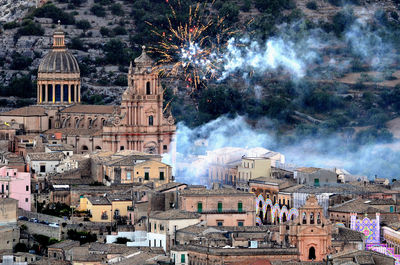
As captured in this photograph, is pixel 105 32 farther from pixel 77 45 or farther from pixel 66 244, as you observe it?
pixel 66 244

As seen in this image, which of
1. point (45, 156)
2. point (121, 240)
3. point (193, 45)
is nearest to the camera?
point (121, 240)

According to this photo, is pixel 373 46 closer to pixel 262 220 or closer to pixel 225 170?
pixel 225 170

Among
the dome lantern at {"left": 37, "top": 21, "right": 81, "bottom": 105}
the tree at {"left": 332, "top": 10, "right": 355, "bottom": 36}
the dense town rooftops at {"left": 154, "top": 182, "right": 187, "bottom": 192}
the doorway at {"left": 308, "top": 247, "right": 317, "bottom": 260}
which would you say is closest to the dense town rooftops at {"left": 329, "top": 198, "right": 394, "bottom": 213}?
the dense town rooftops at {"left": 154, "top": 182, "right": 187, "bottom": 192}

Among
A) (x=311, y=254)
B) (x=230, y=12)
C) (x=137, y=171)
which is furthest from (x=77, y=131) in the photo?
(x=311, y=254)

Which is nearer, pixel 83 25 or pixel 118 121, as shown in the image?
pixel 118 121

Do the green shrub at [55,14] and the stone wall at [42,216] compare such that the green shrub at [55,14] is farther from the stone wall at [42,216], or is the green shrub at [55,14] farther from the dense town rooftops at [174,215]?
the dense town rooftops at [174,215]

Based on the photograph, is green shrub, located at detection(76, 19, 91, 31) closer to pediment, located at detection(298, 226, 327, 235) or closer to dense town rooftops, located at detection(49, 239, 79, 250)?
dense town rooftops, located at detection(49, 239, 79, 250)

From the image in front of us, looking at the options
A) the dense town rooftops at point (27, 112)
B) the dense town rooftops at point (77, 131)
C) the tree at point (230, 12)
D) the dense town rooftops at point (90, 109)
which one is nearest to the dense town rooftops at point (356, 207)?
the dense town rooftops at point (77, 131)
